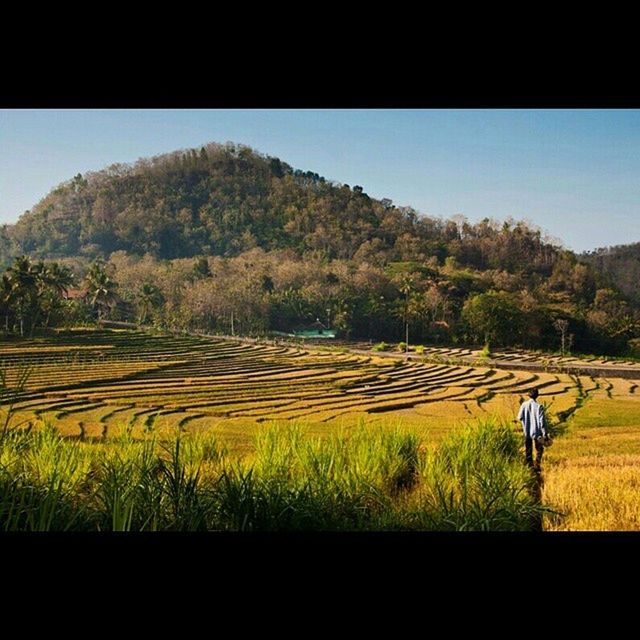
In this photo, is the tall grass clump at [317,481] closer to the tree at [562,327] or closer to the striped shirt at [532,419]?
the striped shirt at [532,419]

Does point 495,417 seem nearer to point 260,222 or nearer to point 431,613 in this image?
point 431,613

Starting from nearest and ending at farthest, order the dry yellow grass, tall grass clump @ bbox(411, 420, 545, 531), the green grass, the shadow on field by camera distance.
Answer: the green grass < tall grass clump @ bbox(411, 420, 545, 531) < the shadow on field < the dry yellow grass

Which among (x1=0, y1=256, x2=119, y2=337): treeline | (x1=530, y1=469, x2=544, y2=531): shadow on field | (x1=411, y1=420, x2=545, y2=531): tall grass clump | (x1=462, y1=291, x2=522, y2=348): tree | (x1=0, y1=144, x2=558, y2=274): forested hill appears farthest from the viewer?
(x1=462, y1=291, x2=522, y2=348): tree

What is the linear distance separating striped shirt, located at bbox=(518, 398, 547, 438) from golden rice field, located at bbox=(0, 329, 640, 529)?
0.31 metres

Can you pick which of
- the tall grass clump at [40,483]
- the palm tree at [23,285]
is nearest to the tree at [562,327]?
the tall grass clump at [40,483]

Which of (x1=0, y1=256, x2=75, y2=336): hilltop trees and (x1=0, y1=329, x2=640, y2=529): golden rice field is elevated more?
(x1=0, y1=256, x2=75, y2=336): hilltop trees

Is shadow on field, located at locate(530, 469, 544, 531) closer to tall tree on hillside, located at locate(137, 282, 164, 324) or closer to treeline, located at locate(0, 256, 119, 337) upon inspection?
tall tree on hillside, located at locate(137, 282, 164, 324)

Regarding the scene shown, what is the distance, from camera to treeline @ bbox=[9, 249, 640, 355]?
671 centimetres

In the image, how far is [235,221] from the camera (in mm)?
7336

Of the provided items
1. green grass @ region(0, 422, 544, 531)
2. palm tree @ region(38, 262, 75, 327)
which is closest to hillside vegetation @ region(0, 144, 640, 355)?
palm tree @ region(38, 262, 75, 327)

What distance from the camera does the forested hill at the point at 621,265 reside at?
20.8 ft

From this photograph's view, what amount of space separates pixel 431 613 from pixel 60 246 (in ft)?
17.9
